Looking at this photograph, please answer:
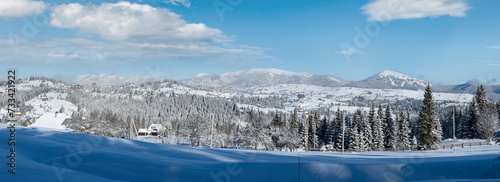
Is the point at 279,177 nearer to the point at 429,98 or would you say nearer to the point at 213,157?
the point at 213,157

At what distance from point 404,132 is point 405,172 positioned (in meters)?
37.6

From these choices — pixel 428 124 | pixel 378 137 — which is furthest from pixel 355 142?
pixel 428 124

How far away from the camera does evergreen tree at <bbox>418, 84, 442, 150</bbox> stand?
35.7m

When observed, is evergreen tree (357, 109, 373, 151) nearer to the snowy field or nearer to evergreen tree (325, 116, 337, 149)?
evergreen tree (325, 116, 337, 149)

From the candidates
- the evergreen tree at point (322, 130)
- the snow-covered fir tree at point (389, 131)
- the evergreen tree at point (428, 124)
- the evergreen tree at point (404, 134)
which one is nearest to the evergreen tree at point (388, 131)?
the snow-covered fir tree at point (389, 131)

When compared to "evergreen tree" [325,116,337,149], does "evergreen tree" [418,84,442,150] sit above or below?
above

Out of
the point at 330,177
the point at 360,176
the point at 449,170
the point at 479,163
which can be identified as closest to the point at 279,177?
the point at 330,177

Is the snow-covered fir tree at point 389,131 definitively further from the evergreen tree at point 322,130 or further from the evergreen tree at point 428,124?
the evergreen tree at point 322,130

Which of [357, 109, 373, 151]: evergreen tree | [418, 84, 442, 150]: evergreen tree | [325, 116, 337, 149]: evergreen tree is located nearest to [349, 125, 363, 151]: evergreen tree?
[357, 109, 373, 151]: evergreen tree

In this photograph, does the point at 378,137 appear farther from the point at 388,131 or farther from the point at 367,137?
the point at 388,131

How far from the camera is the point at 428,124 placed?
119ft

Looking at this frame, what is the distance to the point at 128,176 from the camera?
628 centimetres

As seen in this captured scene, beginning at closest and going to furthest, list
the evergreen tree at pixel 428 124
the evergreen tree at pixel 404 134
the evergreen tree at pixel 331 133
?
the evergreen tree at pixel 428 124
the evergreen tree at pixel 404 134
the evergreen tree at pixel 331 133

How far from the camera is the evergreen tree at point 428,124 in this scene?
35688mm
